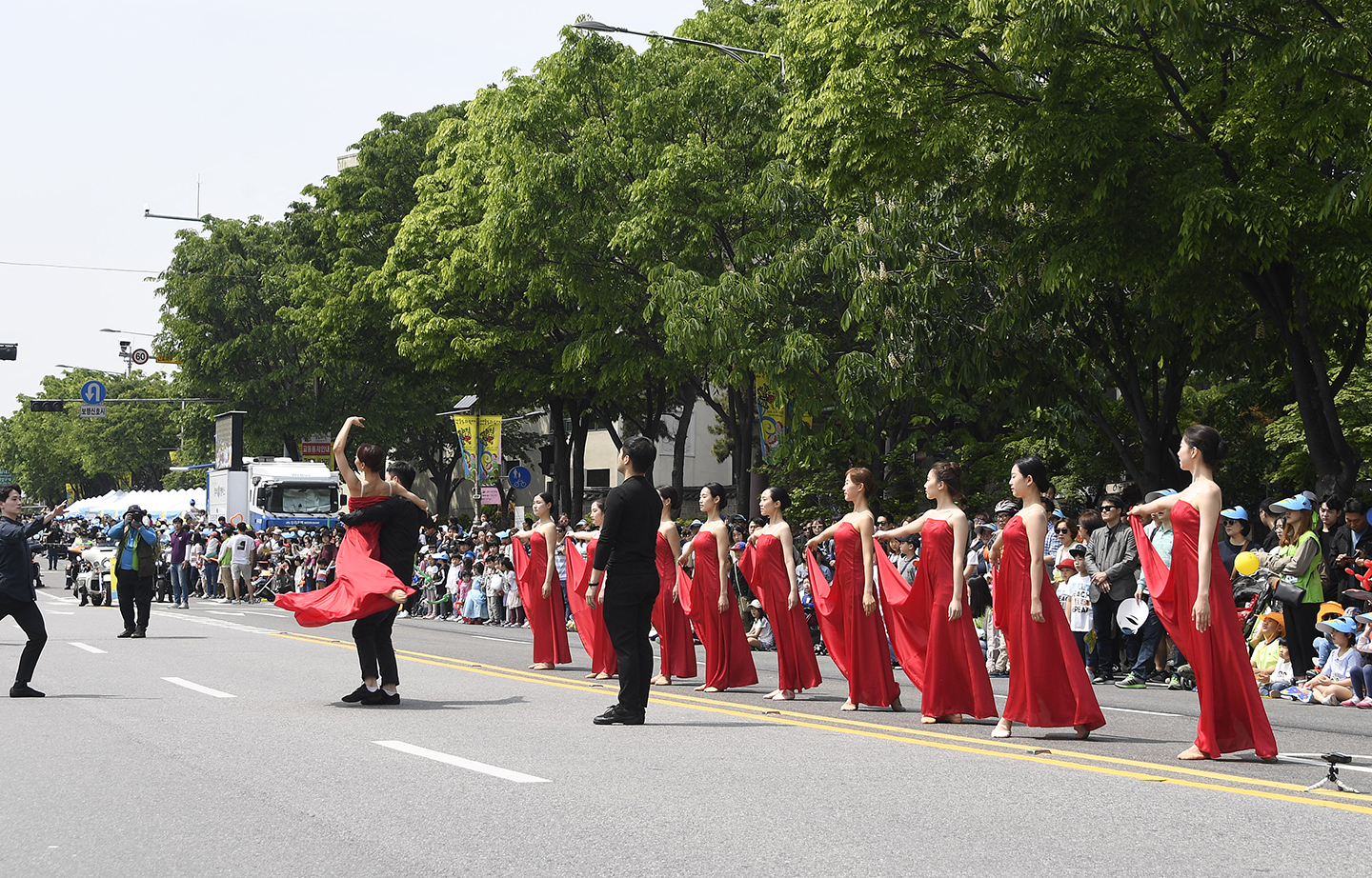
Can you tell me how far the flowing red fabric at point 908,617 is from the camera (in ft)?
36.3

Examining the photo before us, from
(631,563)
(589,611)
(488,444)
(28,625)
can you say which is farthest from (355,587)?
(488,444)

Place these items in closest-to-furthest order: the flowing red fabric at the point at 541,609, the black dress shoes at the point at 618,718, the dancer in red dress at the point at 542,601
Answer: the black dress shoes at the point at 618,718 → the dancer in red dress at the point at 542,601 → the flowing red fabric at the point at 541,609

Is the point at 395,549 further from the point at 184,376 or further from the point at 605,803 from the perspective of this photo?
the point at 184,376

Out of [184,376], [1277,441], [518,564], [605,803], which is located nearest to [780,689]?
[518,564]

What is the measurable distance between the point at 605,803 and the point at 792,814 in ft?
2.89

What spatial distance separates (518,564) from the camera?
16422 mm

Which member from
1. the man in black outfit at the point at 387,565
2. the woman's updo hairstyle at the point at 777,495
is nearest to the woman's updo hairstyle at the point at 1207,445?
the woman's updo hairstyle at the point at 777,495

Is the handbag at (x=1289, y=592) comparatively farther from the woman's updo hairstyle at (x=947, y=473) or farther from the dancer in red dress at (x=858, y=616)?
the woman's updo hairstyle at (x=947, y=473)

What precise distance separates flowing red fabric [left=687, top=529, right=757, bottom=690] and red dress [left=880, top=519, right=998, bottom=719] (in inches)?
109

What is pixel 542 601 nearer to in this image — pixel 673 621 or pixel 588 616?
pixel 588 616

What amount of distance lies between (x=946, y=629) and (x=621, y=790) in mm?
3726

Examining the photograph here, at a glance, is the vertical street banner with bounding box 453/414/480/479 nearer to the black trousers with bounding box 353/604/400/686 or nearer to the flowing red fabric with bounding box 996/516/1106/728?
the black trousers with bounding box 353/604/400/686

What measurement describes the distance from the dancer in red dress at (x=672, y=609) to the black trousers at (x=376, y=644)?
2.76 m

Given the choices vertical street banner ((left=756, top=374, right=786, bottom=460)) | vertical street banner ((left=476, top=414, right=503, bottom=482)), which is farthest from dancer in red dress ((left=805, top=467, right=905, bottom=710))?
vertical street banner ((left=476, top=414, right=503, bottom=482))
